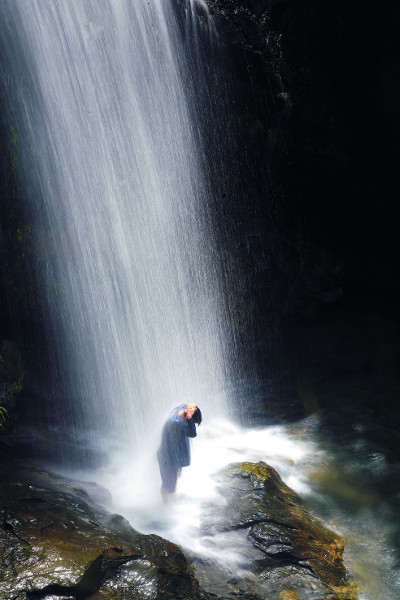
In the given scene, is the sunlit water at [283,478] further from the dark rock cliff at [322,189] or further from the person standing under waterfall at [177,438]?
the dark rock cliff at [322,189]

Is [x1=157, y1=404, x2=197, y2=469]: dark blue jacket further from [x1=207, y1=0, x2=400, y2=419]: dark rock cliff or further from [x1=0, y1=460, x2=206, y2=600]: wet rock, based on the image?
[x1=207, y1=0, x2=400, y2=419]: dark rock cliff

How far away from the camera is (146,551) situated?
428cm

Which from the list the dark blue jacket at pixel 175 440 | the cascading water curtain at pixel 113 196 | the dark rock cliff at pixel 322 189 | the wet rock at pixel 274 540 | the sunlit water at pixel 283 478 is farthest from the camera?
the dark rock cliff at pixel 322 189

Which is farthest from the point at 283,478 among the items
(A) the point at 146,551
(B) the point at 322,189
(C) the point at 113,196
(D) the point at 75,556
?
(B) the point at 322,189

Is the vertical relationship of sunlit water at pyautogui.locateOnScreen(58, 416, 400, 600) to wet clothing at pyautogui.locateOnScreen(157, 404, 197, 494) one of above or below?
below

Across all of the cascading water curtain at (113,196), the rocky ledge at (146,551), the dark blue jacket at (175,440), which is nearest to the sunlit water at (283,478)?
the rocky ledge at (146,551)

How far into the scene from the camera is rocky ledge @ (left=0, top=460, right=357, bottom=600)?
354 centimetres

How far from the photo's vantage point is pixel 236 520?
215 inches

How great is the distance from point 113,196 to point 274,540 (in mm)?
7986

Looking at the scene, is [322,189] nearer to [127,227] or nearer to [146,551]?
[127,227]

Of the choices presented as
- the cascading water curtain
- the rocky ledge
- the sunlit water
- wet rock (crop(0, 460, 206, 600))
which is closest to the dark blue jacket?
the sunlit water

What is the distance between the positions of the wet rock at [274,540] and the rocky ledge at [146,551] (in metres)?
0.01

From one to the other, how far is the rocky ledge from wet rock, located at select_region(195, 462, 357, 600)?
0.04 ft

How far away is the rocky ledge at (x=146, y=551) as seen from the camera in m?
3.54
